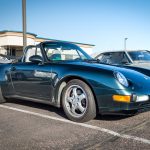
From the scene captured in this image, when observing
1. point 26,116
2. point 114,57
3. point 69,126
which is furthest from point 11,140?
point 114,57

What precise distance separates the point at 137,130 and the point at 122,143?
0.60 m

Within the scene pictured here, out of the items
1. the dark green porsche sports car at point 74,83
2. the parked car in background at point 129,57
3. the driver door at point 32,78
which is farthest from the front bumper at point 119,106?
the parked car in background at point 129,57

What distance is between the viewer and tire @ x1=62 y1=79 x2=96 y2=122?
4.15 meters

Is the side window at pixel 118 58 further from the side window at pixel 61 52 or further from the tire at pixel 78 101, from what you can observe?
the tire at pixel 78 101

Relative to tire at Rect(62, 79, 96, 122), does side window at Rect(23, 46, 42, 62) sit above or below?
above

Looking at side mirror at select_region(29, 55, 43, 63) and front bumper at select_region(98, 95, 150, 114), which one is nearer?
front bumper at select_region(98, 95, 150, 114)

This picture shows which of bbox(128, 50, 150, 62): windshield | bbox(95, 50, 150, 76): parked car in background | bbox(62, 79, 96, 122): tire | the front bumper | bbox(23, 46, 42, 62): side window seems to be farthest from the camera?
bbox(128, 50, 150, 62): windshield

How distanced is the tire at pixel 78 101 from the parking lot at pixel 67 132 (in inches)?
4.8

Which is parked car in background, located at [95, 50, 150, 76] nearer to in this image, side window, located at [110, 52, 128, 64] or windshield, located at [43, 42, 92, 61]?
side window, located at [110, 52, 128, 64]

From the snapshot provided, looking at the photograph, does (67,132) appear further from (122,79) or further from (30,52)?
(30,52)

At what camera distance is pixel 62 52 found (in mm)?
5516

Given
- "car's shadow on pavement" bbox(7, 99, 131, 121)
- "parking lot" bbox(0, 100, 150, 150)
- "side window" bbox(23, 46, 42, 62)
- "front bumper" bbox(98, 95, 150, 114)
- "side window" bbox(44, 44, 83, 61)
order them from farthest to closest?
"side window" bbox(23, 46, 42, 62) < "side window" bbox(44, 44, 83, 61) < "car's shadow on pavement" bbox(7, 99, 131, 121) < "front bumper" bbox(98, 95, 150, 114) < "parking lot" bbox(0, 100, 150, 150)

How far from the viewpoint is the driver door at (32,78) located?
4.77 meters

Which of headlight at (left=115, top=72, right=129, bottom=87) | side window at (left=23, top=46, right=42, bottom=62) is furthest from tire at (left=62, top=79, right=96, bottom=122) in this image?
side window at (left=23, top=46, right=42, bottom=62)
